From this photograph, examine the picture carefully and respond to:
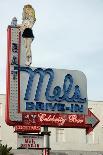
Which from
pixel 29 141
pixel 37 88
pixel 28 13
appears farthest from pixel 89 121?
pixel 28 13

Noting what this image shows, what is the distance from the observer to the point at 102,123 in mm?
73375

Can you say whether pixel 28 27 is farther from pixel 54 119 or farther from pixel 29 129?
pixel 29 129

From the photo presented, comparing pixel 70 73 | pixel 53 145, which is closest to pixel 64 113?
pixel 70 73

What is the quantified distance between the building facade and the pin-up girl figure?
38.6 m

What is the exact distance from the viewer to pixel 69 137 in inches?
2820

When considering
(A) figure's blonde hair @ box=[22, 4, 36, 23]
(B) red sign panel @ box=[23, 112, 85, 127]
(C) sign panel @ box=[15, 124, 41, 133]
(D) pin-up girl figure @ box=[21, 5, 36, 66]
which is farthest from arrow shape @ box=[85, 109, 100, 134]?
(A) figure's blonde hair @ box=[22, 4, 36, 23]

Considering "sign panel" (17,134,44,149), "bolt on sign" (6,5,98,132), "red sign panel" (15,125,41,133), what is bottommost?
"sign panel" (17,134,44,149)

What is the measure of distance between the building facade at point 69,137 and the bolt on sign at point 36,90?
3847 centimetres

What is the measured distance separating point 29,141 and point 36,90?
3.43 meters

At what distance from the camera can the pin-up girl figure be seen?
3083cm

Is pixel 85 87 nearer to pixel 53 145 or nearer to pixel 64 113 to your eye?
pixel 64 113

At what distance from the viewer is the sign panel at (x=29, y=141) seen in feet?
95.0

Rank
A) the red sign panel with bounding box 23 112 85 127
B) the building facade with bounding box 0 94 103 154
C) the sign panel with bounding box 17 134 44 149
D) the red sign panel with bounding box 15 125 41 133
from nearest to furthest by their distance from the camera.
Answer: the sign panel with bounding box 17 134 44 149 < the red sign panel with bounding box 23 112 85 127 < the red sign panel with bounding box 15 125 41 133 < the building facade with bounding box 0 94 103 154

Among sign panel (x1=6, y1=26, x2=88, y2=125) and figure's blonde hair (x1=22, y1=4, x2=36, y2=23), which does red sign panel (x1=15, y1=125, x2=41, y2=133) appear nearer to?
sign panel (x1=6, y1=26, x2=88, y2=125)
